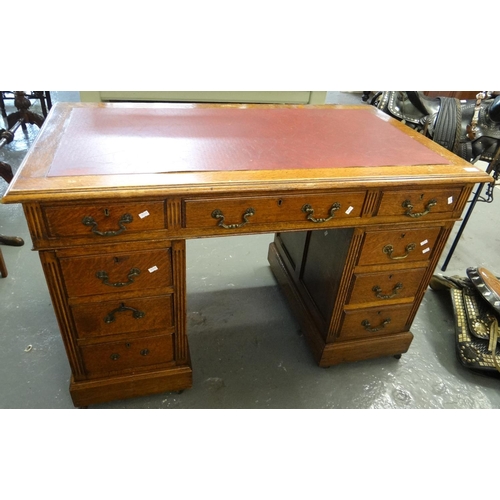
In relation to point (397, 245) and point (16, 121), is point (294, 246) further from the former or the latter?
point (16, 121)

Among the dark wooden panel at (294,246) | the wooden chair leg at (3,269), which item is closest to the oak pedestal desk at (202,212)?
the dark wooden panel at (294,246)

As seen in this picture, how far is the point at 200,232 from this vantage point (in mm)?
1213

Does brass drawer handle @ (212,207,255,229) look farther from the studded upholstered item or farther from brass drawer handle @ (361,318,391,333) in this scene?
the studded upholstered item

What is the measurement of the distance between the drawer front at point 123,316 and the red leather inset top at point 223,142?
44 centimetres

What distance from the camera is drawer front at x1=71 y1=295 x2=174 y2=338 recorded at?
130 centimetres

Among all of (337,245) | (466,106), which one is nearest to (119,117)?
(337,245)

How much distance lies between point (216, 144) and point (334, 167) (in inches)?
15.7

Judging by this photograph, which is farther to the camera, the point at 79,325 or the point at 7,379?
the point at 7,379

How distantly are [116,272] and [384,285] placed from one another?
3.32 feet

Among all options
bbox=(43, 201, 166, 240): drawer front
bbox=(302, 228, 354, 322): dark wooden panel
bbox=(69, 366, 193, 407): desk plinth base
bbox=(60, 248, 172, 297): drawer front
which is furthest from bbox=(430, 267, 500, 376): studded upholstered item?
bbox=(43, 201, 166, 240): drawer front

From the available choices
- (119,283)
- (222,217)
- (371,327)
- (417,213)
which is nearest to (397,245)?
(417,213)

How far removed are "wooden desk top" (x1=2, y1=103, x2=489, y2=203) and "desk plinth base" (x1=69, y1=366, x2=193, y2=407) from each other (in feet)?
2.52

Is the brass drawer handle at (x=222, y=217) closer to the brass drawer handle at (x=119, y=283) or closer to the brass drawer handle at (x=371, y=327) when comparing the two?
the brass drawer handle at (x=119, y=283)

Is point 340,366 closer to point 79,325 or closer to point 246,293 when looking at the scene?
point 246,293
